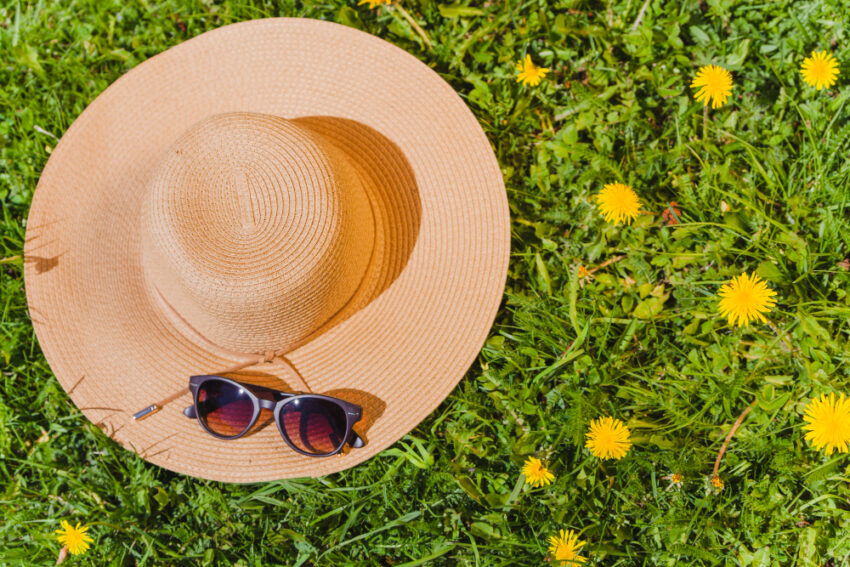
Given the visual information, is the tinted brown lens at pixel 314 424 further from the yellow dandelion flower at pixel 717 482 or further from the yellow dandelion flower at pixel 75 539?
the yellow dandelion flower at pixel 717 482

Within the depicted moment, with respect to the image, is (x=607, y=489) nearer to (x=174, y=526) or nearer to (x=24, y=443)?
(x=174, y=526)

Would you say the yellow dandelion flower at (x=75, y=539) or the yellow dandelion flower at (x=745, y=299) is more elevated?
the yellow dandelion flower at (x=745, y=299)

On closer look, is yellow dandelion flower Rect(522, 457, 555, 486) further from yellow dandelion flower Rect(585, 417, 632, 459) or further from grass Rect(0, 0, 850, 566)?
yellow dandelion flower Rect(585, 417, 632, 459)

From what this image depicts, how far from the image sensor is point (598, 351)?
8.25ft

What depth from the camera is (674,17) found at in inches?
106

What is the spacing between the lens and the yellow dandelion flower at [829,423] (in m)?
2.16

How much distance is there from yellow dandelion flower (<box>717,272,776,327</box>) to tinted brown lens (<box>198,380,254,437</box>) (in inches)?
68.9

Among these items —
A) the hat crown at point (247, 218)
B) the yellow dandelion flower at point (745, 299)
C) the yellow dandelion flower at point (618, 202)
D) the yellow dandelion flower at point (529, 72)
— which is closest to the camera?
the hat crown at point (247, 218)

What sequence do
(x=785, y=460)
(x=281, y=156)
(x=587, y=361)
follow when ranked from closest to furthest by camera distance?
(x=281, y=156) → (x=785, y=460) → (x=587, y=361)

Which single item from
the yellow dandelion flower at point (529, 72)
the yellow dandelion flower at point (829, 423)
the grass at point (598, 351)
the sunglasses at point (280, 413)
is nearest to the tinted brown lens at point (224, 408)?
the sunglasses at point (280, 413)

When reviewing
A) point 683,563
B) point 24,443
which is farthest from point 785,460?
point 24,443

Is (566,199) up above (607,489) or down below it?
above

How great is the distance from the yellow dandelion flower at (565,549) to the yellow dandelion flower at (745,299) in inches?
39.5

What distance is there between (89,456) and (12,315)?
0.73 metres
